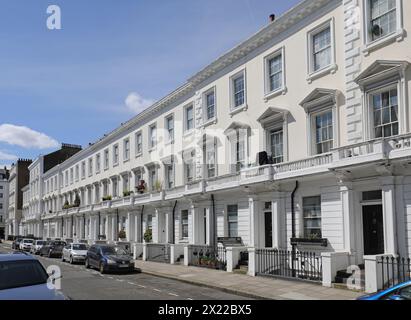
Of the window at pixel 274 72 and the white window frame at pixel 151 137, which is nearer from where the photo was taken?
the window at pixel 274 72

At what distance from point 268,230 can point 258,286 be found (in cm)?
605

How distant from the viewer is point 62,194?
214 ft

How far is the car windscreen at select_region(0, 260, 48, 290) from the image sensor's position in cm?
928

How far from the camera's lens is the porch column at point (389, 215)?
15.6 m

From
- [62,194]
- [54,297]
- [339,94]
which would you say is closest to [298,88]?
[339,94]

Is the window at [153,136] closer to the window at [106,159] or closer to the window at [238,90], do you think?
the window at [238,90]

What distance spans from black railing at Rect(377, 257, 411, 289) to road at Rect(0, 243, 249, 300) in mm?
4564

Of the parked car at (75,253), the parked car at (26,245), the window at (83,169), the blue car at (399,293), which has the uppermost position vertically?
the window at (83,169)

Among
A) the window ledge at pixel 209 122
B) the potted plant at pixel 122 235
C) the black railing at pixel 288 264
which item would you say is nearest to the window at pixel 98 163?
the potted plant at pixel 122 235

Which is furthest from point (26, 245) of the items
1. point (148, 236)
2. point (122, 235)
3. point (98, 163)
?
point (148, 236)

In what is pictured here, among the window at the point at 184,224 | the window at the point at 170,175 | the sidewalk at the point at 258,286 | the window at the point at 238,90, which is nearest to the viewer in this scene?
the sidewalk at the point at 258,286

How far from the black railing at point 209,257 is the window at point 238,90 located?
807 cm

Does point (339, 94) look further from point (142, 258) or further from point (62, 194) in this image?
point (62, 194)
